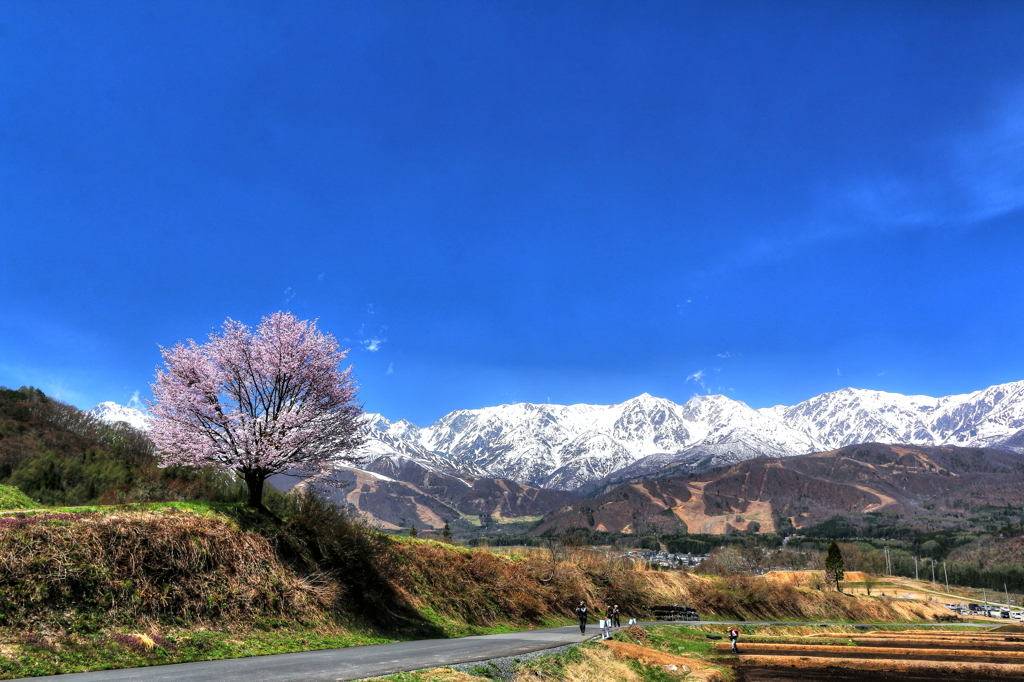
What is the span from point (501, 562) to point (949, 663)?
29343 millimetres

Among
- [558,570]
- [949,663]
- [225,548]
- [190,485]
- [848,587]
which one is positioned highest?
[190,485]

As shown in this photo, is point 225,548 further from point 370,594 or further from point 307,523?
point 370,594

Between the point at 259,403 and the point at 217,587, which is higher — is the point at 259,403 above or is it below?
above

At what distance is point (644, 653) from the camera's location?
3288 cm

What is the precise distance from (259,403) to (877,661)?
136 ft

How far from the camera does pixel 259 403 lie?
2933 centimetres

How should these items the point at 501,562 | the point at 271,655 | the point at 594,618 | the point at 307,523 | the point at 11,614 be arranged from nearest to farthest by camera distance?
the point at 11,614, the point at 271,655, the point at 307,523, the point at 501,562, the point at 594,618

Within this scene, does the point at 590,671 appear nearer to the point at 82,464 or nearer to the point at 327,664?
the point at 327,664

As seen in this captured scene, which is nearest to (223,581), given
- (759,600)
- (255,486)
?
(255,486)

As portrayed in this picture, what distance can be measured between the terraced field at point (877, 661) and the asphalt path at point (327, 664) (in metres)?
17.4

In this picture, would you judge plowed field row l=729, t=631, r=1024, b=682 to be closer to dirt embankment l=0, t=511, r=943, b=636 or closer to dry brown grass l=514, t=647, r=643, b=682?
dry brown grass l=514, t=647, r=643, b=682

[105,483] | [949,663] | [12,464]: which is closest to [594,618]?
[949,663]

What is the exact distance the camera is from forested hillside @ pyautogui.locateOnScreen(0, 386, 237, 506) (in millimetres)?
34688

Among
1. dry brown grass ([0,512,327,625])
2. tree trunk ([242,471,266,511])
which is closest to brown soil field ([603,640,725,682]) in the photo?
dry brown grass ([0,512,327,625])
